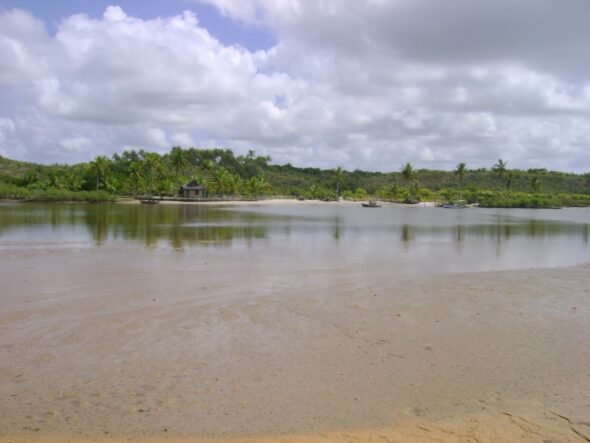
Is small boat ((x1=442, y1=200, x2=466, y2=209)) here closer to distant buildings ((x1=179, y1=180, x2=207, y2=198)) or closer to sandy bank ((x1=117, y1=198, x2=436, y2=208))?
sandy bank ((x1=117, y1=198, x2=436, y2=208))

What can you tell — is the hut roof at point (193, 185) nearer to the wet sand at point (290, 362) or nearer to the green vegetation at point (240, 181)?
the green vegetation at point (240, 181)

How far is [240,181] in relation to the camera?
392 ft

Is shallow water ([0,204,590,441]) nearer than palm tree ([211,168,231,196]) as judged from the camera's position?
Yes

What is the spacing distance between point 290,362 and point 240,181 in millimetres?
113871

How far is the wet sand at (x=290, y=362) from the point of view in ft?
17.1

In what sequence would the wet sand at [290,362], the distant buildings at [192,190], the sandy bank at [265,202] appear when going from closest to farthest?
the wet sand at [290,362], the sandy bank at [265,202], the distant buildings at [192,190]

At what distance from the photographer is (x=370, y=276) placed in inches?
574

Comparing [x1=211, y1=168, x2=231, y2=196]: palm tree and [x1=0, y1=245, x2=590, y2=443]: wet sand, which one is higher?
[x1=211, y1=168, x2=231, y2=196]: palm tree

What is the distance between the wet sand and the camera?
522 cm

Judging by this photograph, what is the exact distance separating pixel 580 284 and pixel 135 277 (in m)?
12.2

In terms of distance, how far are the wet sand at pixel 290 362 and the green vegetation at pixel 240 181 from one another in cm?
8274

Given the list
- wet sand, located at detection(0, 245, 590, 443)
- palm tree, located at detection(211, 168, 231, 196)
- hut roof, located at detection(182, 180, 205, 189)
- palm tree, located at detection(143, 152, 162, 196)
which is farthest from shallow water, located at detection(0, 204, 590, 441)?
palm tree, located at detection(211, 168, 231, 196)

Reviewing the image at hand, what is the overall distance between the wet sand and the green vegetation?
271 feet

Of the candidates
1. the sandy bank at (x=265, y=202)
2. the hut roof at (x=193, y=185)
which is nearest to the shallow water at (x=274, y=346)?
the sandy bank at (x=265, y=202)
